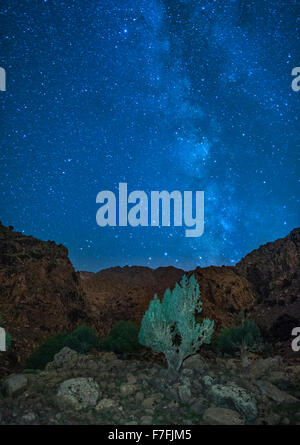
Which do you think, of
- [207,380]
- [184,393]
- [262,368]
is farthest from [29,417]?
[262,368]

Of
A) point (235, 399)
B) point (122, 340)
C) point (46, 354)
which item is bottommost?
point (46, 354)

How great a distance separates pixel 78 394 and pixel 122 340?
20.5ft

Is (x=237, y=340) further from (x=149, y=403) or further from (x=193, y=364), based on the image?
(x=149, y=403)

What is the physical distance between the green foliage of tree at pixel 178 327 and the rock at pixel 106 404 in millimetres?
2649

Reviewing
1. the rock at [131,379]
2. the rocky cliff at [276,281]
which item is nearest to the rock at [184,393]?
the rock at [131,379]

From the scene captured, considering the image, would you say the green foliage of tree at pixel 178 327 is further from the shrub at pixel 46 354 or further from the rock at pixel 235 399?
the shrub at pixel 46 354

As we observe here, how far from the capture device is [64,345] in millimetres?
15672

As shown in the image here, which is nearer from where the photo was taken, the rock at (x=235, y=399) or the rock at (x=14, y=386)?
the rock at (x=235, y=399)

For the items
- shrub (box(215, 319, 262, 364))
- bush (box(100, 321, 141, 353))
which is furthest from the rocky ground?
shrub (box(215, 319, 262, 364))

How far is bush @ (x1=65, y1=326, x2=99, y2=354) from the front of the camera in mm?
15344

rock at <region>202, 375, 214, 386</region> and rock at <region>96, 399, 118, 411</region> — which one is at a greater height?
rock at <region>202, 375, 214, 386</region>

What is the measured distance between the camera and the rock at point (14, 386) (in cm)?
942

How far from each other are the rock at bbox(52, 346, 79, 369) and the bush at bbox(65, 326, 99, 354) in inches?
94.8

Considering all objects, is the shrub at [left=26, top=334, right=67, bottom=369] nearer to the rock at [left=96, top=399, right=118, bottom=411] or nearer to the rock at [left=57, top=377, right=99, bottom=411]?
the rock at [left=57, top=377, right=99, bottom=411]
